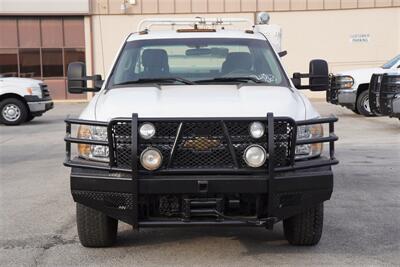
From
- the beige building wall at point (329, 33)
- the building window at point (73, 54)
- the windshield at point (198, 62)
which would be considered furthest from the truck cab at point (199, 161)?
the building window at point (73, 54)

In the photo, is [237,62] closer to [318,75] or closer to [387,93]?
[318,75]

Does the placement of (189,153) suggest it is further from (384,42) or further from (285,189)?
(384,42)

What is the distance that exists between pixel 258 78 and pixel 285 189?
5.46 ft

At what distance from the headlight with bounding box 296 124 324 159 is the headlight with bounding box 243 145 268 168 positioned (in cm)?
40

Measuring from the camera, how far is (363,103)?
1800 centimetres

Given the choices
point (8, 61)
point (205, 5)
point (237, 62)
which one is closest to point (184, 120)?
point (237, 62)

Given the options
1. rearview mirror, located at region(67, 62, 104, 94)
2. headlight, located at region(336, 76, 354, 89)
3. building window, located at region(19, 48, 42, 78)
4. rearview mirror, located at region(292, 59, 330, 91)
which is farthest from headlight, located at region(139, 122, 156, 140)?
building window, located at region(19, 48, 42, 78)

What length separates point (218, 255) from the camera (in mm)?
5250

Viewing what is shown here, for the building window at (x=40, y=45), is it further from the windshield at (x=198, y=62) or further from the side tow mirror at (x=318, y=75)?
the side tow mirror at (x=318, y=75)

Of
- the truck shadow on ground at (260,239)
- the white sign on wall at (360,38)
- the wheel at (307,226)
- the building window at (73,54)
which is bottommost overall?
the truck shadow on ground at (260,239)

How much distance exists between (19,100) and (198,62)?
12.2m

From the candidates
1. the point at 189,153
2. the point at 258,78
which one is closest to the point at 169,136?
the point at 189,153

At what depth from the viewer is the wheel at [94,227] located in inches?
204

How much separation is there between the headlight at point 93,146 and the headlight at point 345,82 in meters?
13.6
